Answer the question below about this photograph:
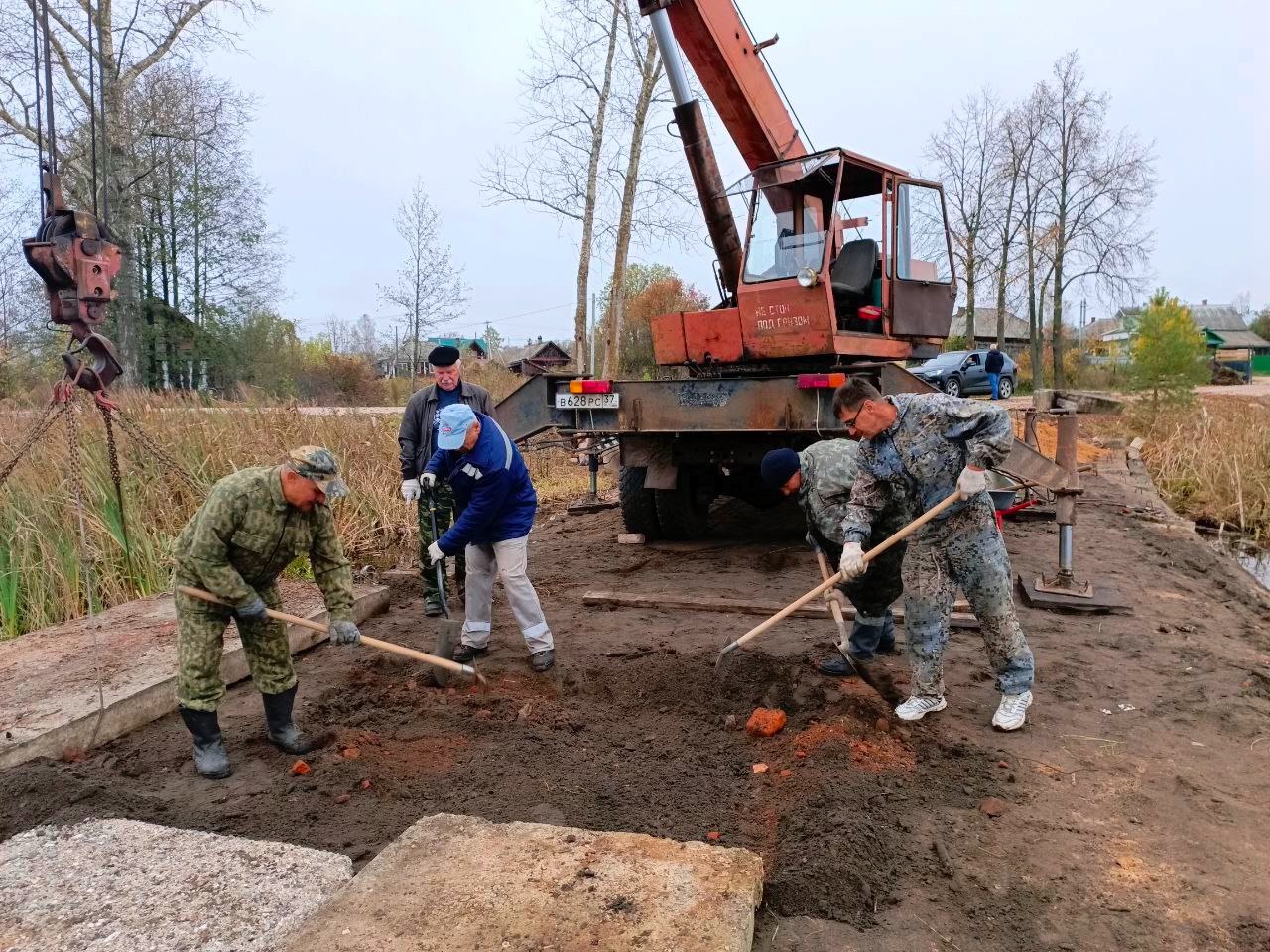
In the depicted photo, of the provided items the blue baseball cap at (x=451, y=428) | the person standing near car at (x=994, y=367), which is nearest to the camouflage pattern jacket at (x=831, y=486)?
the blue baseball cap at (x=451, y=428)

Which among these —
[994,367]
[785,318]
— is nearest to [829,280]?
[785,318]

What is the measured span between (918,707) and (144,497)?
5.45 m

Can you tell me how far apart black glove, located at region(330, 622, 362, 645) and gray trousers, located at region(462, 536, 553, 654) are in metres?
1.04

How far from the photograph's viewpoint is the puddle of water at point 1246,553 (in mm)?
8492

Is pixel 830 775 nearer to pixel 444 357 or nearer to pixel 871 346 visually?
pixel 444 357

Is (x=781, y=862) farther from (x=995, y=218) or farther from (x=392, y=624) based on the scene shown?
(x=995, y=218)

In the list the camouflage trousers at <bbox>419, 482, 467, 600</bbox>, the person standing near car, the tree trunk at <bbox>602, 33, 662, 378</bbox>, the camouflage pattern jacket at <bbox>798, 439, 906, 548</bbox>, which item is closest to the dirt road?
the camouflage trousers at <bbox>419, 482, 467, 600</bbox>

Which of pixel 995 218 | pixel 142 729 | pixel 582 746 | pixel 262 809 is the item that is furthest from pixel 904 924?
pixel 995 218

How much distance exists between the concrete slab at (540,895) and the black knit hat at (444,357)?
124 inches

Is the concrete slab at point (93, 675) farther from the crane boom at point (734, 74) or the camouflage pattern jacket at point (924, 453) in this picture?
the crane boom at point (734, 74)

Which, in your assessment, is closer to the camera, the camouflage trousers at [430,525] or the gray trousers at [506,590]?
the gray trousers at [506,590]

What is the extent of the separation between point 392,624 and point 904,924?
390 centimetres

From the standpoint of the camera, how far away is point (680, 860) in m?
2.42

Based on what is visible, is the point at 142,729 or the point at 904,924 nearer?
the point at 904,924
